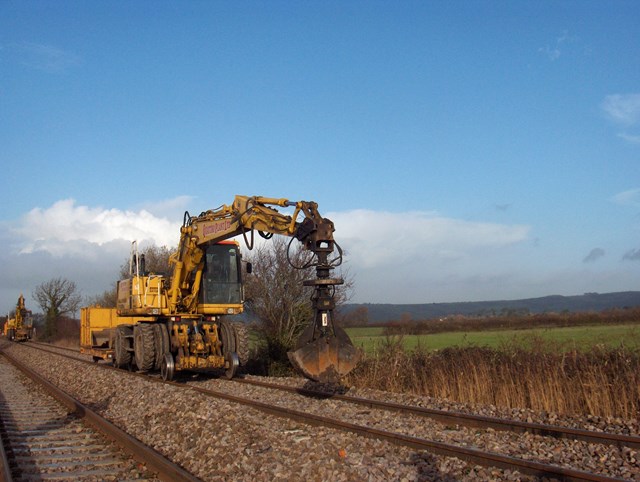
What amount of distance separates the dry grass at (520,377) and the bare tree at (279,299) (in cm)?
793

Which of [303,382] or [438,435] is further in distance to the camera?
[303,382]

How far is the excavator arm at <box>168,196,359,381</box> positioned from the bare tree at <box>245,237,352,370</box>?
7335 millimetres

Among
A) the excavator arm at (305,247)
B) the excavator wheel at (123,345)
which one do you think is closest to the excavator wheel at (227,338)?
the excavator arm at (305,247)

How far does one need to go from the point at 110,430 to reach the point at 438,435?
518 cm

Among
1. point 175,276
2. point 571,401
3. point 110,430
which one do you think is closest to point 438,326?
point 175,276

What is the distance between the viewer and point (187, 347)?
56.5 feet

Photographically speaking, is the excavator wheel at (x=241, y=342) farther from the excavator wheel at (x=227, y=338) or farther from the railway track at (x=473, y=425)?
the railway track at (x=473, y=425)

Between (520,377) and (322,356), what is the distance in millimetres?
5361

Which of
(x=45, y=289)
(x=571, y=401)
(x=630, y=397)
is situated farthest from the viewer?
(x=45, y=289)

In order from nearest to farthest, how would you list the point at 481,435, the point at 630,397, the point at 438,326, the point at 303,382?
the point at 481,435
the point at 630,397
the point at 303,382
the point at 438,326

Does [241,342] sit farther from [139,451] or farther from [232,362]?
[139,451]

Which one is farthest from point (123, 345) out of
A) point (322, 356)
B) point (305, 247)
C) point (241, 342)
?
point (322, 356)

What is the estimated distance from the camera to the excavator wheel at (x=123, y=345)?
20219mm

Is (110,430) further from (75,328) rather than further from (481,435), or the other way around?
(75,328)
